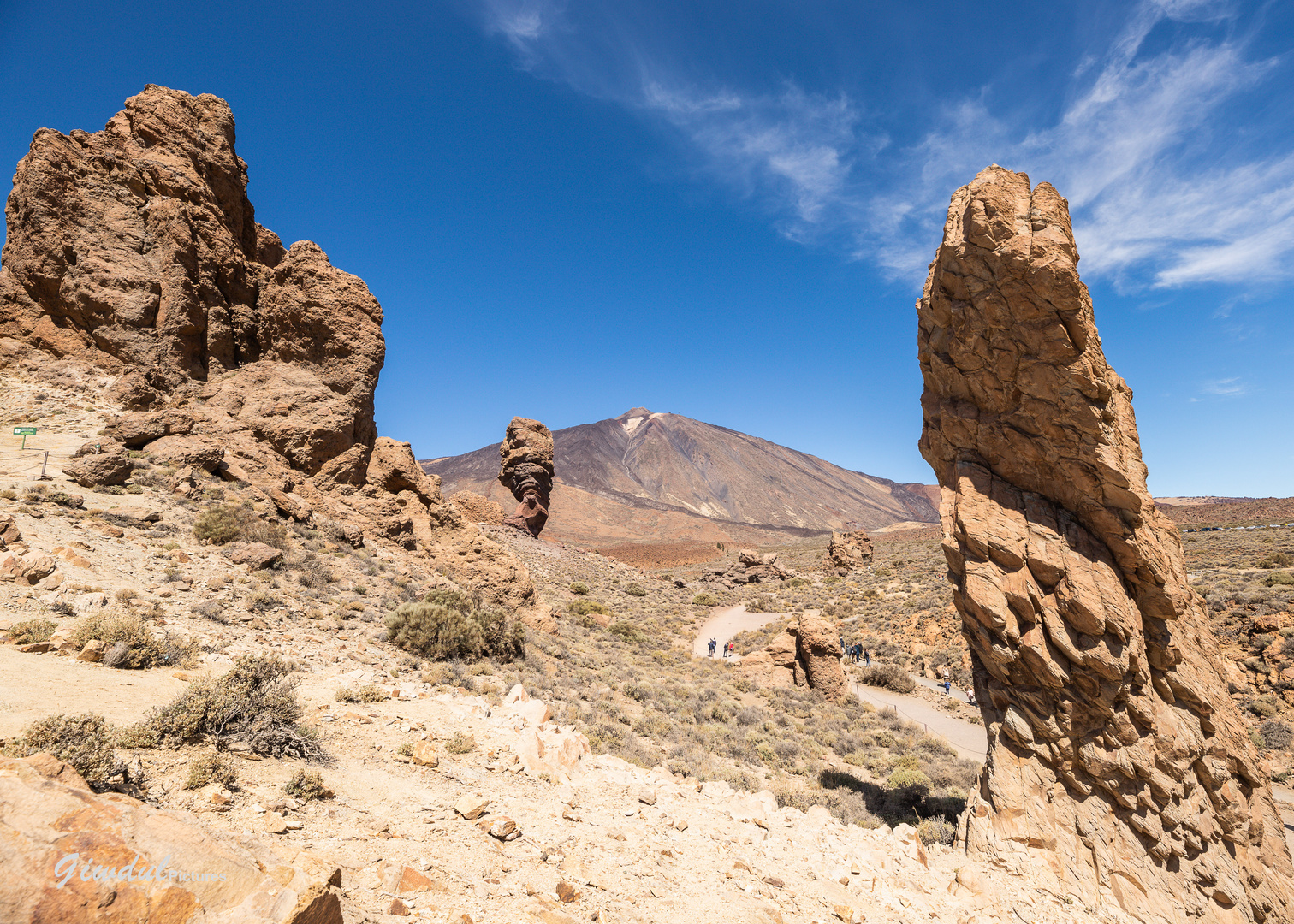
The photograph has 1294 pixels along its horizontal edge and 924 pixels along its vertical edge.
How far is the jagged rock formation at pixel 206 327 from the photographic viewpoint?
40.6ft

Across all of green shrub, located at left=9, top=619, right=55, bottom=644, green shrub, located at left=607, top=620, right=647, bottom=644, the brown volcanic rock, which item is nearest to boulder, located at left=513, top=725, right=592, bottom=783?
green shrub, located at left=9, top=619, right=55, bottom=644

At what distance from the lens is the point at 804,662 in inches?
640

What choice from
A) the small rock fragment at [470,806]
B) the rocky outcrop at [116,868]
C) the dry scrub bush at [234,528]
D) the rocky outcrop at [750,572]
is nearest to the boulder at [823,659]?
the small rock fragment at [470,806]

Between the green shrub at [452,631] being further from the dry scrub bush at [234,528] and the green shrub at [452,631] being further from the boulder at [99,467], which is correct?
the boulder at [99,467]

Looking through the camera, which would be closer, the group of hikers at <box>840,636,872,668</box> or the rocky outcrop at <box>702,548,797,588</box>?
the group of hikers at <box>840,636,872,668</box>

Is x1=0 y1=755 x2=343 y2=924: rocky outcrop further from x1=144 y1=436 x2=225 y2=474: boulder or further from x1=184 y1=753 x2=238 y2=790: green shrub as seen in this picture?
x1=144 y1=436 x2=225 y2=474: boulder

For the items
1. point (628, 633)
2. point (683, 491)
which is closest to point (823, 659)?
point (628, 633)

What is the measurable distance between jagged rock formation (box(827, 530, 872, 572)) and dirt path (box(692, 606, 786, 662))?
12.7m

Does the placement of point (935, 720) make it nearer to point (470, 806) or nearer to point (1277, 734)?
point (1277, 734)

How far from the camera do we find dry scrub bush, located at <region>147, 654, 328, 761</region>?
13.9ft

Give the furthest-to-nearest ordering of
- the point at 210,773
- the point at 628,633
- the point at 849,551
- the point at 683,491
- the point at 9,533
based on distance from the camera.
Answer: the point at 683,491
the point at 849,551
the point at 628,633
the point at 9,533
the point at 210,773

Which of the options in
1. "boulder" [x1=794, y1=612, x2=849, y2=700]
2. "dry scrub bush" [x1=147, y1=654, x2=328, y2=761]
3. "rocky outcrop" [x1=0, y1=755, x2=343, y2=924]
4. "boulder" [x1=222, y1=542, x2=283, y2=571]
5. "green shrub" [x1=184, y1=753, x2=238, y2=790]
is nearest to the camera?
"rocky outcrop" [x1=0, y1=755, x2=343, y2=924]

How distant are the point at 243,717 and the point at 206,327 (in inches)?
529
